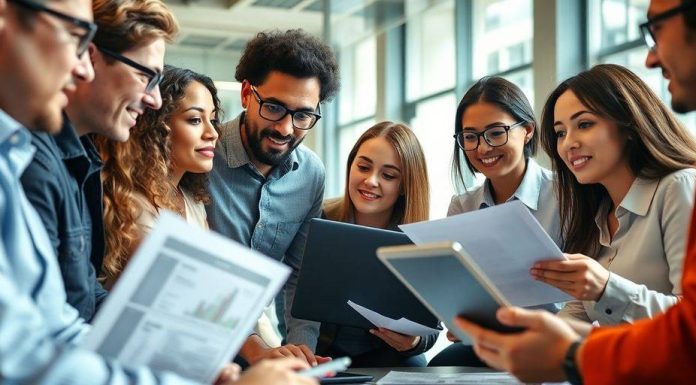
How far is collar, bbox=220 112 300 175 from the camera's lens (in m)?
2.91

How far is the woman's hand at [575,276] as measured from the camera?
A: 1.88 m

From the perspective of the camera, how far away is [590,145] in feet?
7.95

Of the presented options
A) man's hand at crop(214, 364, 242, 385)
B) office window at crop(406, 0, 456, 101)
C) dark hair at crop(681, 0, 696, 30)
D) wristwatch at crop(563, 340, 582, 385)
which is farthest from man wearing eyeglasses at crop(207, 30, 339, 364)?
office window at crop(406, 0, 456, 101)

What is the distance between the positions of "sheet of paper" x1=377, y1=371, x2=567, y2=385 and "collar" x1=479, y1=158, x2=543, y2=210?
1094 mm

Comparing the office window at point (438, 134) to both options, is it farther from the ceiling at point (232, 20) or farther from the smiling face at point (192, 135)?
the smiling face at point (192, 135)

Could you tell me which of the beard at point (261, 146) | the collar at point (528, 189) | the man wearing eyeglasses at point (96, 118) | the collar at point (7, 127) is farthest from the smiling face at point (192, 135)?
the collar at point (7, 127)

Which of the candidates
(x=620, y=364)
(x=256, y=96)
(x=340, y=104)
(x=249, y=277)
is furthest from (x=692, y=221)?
(x=340, y=104)

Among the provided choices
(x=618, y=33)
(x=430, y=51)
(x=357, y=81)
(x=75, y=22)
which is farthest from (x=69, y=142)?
(x=357, y=81)

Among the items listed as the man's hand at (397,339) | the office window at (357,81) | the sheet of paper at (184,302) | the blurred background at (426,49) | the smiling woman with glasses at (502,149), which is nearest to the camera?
the sheet of paper at (184,302)

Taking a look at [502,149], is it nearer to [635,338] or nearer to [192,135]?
[192,135]

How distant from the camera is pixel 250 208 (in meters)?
2.92

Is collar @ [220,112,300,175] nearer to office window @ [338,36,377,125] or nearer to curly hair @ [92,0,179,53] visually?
curly hair @ [92,0,179,53]

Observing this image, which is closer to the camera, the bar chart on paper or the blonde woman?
the bar chart on paper

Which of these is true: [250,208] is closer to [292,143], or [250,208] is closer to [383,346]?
[292,143]
